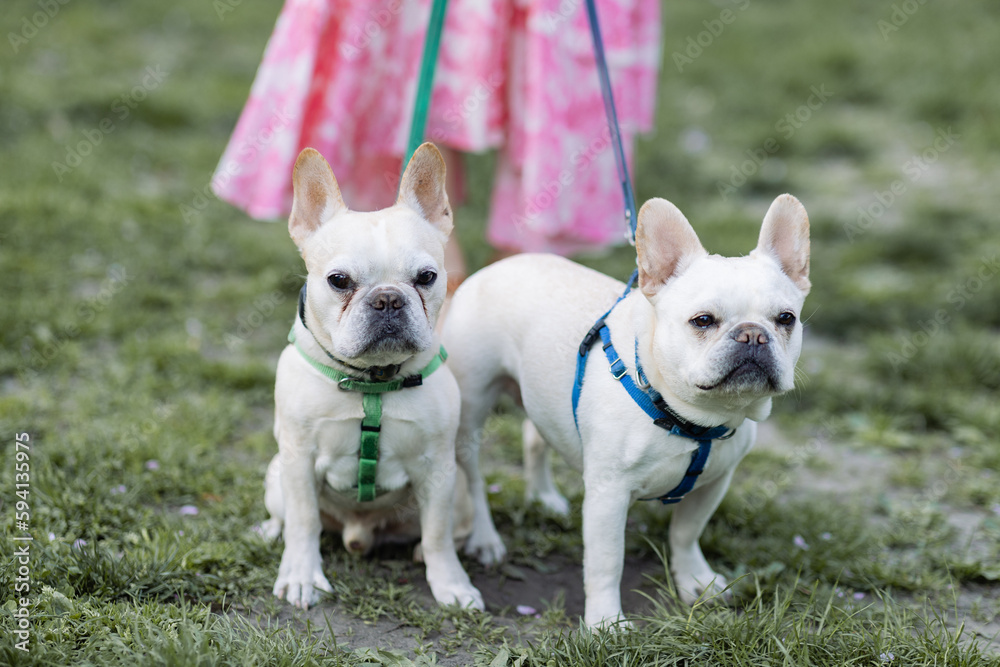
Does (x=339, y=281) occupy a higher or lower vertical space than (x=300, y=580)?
higher

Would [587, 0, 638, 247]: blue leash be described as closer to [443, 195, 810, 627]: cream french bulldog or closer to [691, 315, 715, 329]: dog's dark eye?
[443, 195, 810, 627]: cream french bulldog

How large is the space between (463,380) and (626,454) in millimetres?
722

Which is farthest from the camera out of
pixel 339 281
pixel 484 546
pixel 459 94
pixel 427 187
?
pixel 459 94


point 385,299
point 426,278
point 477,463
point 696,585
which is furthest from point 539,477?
point 385,299

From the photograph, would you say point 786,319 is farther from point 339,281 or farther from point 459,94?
point 459,94

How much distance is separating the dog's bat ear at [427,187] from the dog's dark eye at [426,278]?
9.6 inches

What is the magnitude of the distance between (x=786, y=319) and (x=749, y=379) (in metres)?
0.23

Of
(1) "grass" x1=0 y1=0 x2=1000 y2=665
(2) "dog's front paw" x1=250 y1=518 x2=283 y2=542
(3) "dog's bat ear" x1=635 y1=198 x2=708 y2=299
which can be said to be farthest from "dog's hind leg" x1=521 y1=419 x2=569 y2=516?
(3) "dog's bat ear" x1=635 y1=198 x2=708 y2=299

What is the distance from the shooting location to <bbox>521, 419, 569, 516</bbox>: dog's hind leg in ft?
11.6

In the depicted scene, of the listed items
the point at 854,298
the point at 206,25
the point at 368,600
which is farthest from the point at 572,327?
the point at 206,25

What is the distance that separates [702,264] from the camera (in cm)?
254

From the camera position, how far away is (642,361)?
8.57ft

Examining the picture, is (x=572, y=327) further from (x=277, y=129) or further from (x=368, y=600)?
(x=277, y=129)

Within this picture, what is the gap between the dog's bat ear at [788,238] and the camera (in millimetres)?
2576
